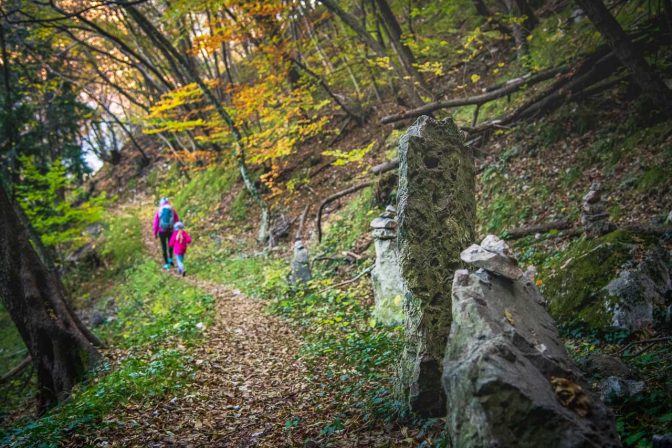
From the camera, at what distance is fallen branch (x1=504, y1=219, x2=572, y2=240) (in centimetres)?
710

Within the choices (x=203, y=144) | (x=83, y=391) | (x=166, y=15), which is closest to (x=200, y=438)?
(x=83, y=391)

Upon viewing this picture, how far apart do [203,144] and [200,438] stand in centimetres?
2060

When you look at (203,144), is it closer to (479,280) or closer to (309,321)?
(309,321)

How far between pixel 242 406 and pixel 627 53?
313 inches

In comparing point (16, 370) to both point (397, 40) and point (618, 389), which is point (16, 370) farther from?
point (397, 40)

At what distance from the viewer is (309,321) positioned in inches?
332

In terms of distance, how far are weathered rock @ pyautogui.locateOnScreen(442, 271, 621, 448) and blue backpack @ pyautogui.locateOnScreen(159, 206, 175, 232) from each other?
41.8ft

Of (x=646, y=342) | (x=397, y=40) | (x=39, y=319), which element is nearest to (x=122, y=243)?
(x=39, y=319)

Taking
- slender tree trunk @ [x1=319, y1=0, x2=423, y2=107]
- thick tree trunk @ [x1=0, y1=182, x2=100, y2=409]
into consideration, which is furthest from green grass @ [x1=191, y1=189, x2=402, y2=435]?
thick tree trunk @ [x1=0, y1=182, x2=100, y2=409]

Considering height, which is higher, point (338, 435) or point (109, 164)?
point (109, 164)

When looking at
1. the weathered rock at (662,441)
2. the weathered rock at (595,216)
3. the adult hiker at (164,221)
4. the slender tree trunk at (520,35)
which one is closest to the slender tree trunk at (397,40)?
the slender tree trunk at (520,35)

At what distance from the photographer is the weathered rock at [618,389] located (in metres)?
3.47

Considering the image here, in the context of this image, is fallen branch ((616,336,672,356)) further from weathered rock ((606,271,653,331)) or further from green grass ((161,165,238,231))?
green grass ((161,165,238,231))

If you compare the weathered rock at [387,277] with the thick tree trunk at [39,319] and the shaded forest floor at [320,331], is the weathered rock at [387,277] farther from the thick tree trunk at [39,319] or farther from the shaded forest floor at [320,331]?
the thick tree trunk at [39,319]
